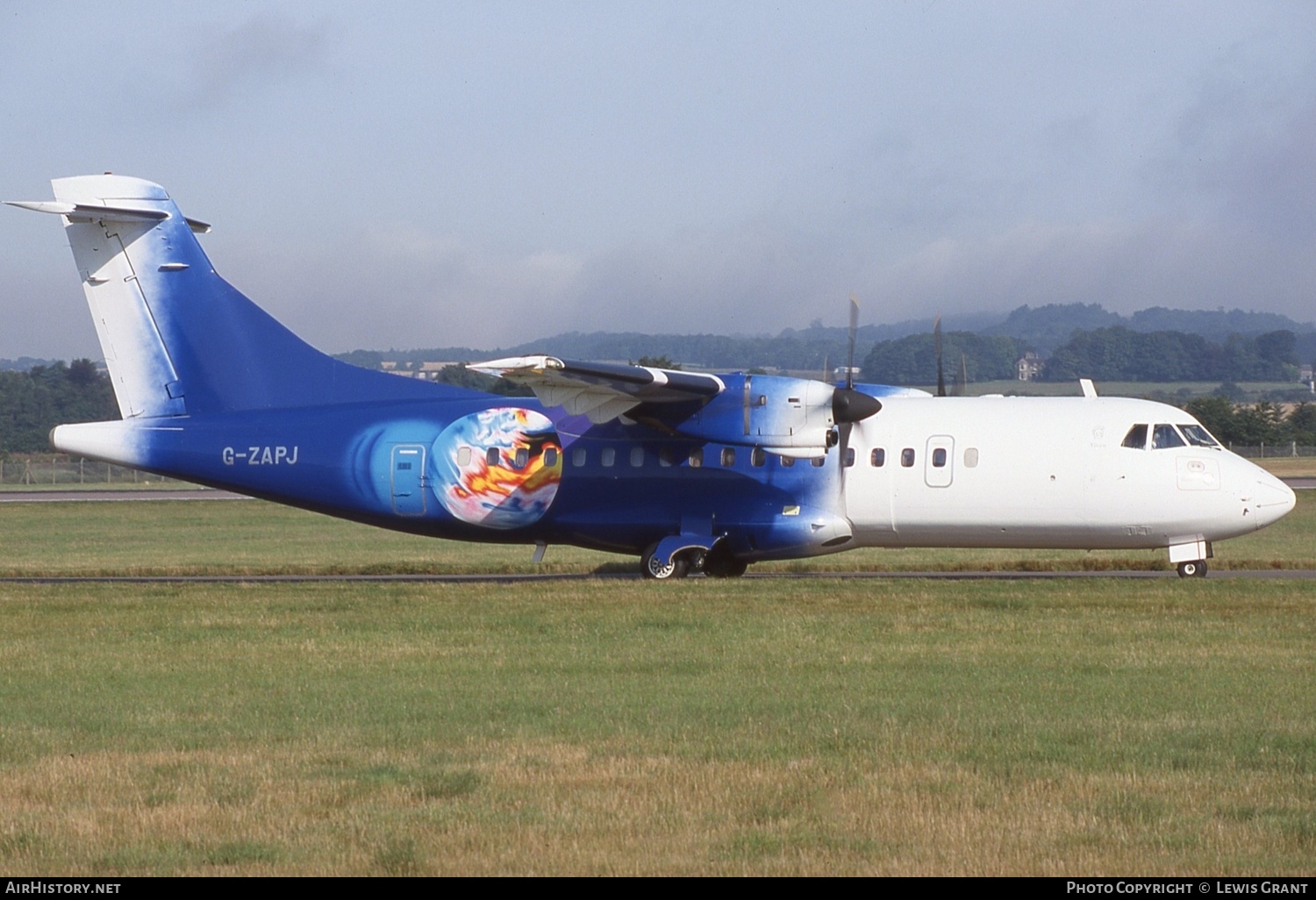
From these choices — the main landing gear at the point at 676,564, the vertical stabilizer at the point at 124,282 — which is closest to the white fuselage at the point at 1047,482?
the main landing gear at the point at 676,564

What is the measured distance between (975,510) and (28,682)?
1375 centimetres

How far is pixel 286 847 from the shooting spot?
8.26 meters

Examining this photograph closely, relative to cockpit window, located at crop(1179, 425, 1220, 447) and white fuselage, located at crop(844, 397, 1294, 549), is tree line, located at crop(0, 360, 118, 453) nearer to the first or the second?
white fuselage, located at crop(844, 397, 1294, 549)

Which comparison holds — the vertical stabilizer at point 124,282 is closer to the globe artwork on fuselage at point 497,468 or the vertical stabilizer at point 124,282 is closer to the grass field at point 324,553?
the globe artwork on fuselage at point 497,468

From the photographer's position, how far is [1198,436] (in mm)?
22578

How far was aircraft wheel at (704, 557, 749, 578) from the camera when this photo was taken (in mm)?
24609

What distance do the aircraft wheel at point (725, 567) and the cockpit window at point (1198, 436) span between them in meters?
7.25

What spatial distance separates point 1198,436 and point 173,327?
650 inches

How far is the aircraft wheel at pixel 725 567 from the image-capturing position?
2461 cm

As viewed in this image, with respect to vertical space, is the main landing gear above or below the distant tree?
below

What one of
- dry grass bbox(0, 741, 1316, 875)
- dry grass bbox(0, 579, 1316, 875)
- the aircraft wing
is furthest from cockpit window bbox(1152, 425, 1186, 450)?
dry grass bbox(0, 741, 1316, 875)

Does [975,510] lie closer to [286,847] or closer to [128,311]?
[128,311]

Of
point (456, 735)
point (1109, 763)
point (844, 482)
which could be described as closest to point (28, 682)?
point (456, 735)

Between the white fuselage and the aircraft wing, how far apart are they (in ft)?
9.39
